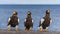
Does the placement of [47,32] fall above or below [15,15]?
below

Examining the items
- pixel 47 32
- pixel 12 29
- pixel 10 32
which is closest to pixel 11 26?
pixel 12 29

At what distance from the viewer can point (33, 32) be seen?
697 cm

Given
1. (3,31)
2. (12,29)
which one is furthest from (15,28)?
(3,31)

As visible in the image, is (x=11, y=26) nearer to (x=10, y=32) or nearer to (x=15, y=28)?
(x=15, y=28)

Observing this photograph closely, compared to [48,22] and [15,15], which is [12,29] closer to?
[15,15]

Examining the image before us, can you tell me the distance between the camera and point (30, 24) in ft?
25.2

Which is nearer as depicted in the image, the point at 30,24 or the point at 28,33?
the point at 28,33

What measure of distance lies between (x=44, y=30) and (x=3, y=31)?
129 cm

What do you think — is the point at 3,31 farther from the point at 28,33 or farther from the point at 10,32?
the point at 28,33

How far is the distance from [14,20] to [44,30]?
0.94 metres

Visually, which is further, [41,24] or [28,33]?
[41,24]

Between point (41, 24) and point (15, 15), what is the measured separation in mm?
832

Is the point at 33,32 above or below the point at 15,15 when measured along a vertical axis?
below

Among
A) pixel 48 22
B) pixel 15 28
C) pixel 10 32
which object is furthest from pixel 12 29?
pixel 48 22
